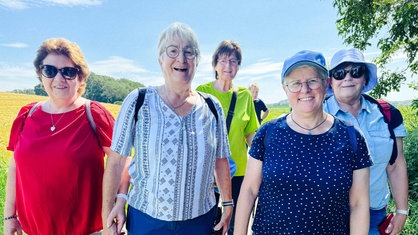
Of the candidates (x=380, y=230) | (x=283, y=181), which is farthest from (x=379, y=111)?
(x=283, y=181)

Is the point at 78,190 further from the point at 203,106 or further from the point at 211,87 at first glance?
the point at 211,87

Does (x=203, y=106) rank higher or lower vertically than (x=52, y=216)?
higher

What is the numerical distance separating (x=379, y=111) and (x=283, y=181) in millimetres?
1106

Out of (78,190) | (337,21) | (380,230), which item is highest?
(337,21)

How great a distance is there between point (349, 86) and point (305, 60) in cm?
74

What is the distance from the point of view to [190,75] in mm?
1927

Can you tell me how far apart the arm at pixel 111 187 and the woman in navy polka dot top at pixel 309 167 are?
816 mm

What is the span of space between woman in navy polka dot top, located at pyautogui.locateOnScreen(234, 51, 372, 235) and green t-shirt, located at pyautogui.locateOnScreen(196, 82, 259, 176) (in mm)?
1241

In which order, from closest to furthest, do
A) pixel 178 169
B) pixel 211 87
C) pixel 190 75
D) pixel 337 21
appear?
1. pixel 178 169
2. pixel 190 75
3. pixel 211 87
4. pixel 337 21

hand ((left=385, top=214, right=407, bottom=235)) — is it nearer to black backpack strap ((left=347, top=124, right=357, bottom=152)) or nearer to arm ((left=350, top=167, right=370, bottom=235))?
arm ((left=350, top=167, right=370, bottom=235))

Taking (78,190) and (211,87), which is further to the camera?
(211,87)

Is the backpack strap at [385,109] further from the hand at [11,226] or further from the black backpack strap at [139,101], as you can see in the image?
the hand at [11,226]

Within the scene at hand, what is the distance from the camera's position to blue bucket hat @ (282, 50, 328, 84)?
1.63 m

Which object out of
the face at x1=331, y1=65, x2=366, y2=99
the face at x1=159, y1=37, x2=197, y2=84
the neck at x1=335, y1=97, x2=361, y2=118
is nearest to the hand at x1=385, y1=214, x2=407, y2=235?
the neck at x1=335, y1=97, x2=361, y2=118
